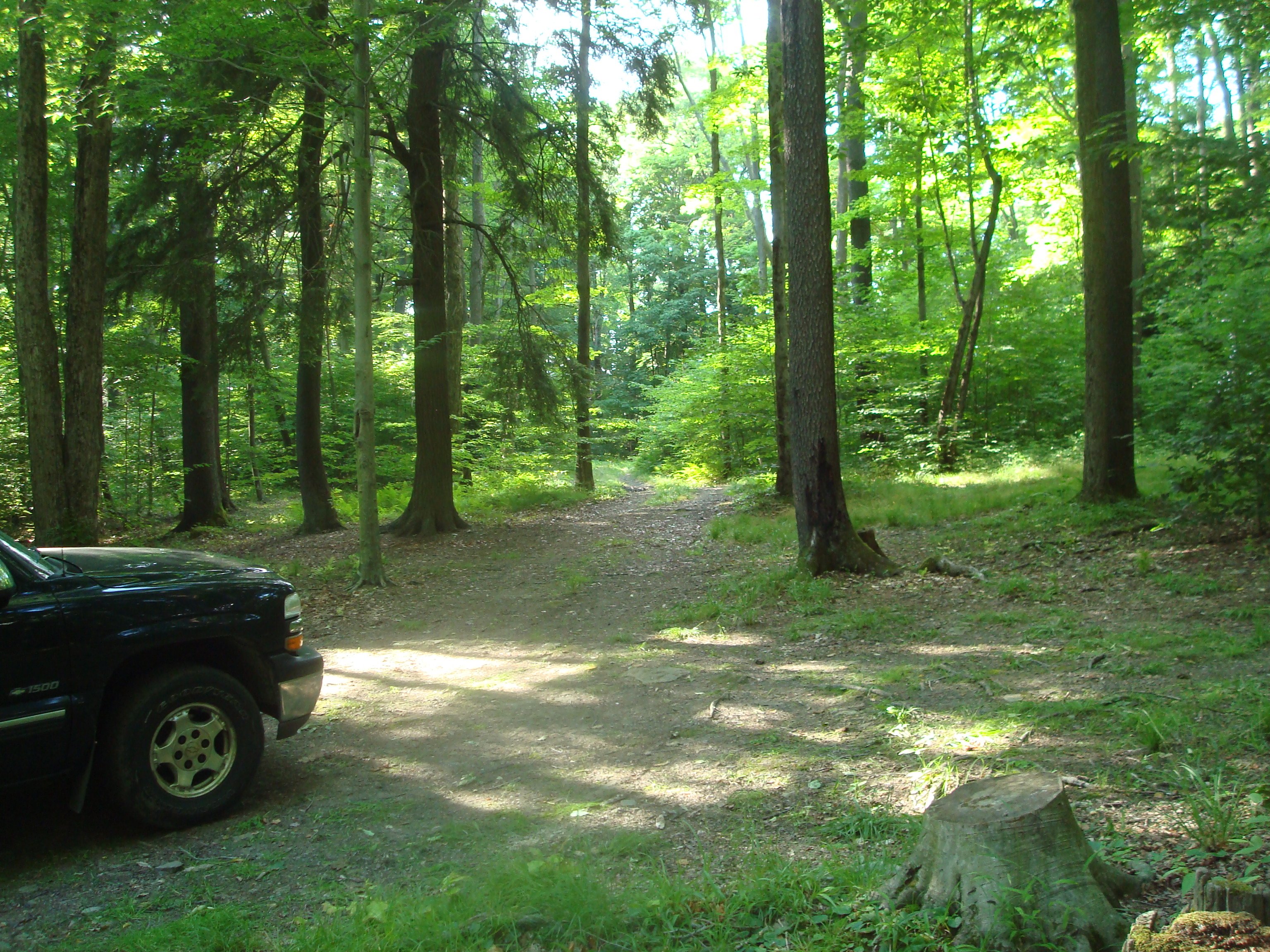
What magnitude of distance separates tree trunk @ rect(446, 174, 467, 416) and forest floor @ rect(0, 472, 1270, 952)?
10.3 m

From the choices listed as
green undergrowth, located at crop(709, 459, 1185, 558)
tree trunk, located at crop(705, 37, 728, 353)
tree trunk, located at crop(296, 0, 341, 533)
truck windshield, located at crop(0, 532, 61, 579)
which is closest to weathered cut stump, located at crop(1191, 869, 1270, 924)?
truck windshield, located at crop(0, 532, 61, 579)

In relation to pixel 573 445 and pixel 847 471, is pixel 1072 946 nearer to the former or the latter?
pixel 847 471

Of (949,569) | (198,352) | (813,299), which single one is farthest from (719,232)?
(949,569)

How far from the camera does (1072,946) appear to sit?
273 cm

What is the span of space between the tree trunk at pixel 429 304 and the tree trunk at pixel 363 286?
2.79 m

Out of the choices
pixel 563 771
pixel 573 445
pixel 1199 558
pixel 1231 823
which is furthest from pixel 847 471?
pixel 1231 823

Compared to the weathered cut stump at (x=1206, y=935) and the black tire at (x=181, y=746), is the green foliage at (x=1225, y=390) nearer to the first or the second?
the weathered cut stump at (x=1206, y=935)

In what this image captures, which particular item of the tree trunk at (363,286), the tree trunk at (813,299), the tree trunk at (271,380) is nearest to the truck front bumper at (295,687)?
the tree trunk at (363,286)

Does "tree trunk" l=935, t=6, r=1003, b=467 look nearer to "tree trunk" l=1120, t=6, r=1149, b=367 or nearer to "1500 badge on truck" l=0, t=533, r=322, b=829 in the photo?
"tree trunk" l=1120, t=6, r=1149, b=367

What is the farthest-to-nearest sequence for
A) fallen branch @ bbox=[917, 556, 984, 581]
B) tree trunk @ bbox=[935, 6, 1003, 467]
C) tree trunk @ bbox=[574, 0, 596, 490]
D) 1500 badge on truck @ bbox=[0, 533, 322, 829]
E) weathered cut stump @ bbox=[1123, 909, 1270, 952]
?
tree trunk @ bbox=[935, 6, 1003, 467] < tree trunk @ bbox=[574, 0, 596, 490] < fallen branch @ bbox=[917, 556, 984, 581] < 1500 badge on truck @ bbox=[0, 533, 322, 829] < weathered cut stump @ bbox=[1123, 909, 1270, 952]

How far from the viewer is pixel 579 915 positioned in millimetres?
3285

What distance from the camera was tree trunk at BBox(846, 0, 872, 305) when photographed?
56.7ft

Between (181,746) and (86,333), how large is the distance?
1092cm

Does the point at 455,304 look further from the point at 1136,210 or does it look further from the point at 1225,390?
the point at 1225,390
